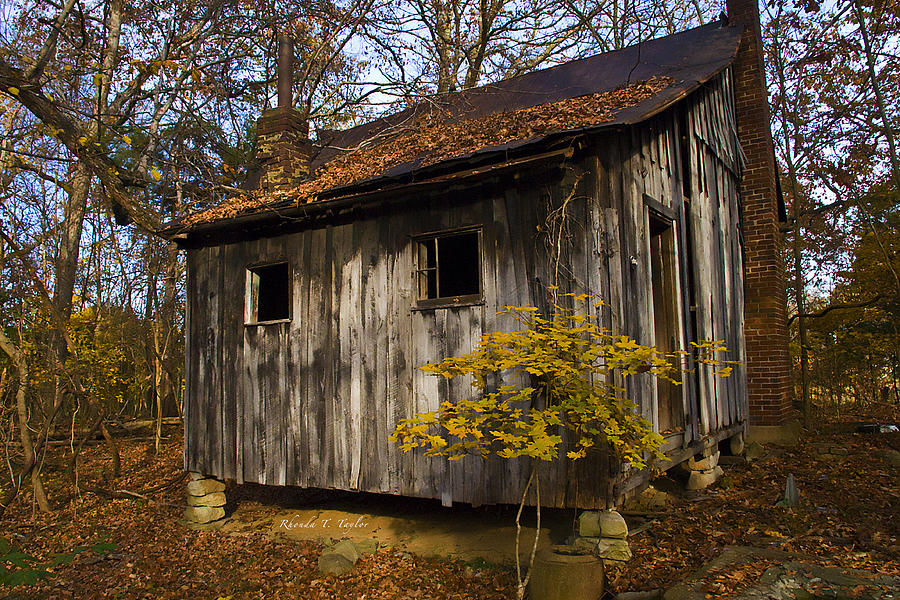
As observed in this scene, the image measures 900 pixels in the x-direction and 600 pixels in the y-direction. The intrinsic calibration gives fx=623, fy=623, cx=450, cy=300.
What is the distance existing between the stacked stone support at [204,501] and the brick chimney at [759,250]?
29.6 ft

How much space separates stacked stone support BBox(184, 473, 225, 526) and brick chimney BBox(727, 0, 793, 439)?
9.01 m

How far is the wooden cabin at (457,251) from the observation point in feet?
20.7

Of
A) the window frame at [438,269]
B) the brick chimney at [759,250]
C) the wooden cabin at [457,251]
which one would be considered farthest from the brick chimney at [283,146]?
the brick chimney at [759,250]

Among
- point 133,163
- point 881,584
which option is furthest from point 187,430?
point 133,163

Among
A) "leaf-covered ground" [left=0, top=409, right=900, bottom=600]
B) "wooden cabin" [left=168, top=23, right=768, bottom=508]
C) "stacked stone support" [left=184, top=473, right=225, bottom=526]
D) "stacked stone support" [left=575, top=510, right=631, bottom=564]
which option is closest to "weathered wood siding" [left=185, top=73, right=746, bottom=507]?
"wooden cabin" [left=168, top=23, right=768, bottom=508]

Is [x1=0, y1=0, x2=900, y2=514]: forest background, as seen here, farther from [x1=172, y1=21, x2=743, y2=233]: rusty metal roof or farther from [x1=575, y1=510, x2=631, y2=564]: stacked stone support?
[x1=575, y1=510, x2=631, y2=564]: stacked stone support

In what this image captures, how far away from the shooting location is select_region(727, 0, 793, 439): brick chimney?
10969 mm

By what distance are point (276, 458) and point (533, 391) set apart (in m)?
4.52

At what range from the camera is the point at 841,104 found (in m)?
19.2

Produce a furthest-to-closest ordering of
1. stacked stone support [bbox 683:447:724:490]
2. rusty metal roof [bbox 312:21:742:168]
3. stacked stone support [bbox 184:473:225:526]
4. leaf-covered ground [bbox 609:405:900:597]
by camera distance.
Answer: stacked stone support [bbox 184:473:225:526] < rusty metal roof [bbox 312:21:742:168] < stacked stone support [bbox 683:447:724:490] < leaf-covered ground [bbox 609:405:900:597]

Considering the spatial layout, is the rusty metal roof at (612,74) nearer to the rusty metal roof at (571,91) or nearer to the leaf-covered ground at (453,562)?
the rusty metal roof at (571,91)

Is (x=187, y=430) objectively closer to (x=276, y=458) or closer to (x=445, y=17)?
(x=276, y=458)

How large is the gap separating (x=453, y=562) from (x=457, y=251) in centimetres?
555

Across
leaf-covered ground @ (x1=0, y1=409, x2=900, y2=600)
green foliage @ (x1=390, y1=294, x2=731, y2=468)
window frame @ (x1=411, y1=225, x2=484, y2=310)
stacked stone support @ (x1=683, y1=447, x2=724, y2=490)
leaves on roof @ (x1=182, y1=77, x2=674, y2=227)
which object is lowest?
leaf-covered ground @ (x1=0, y1=409, x2=900, y2=600)
